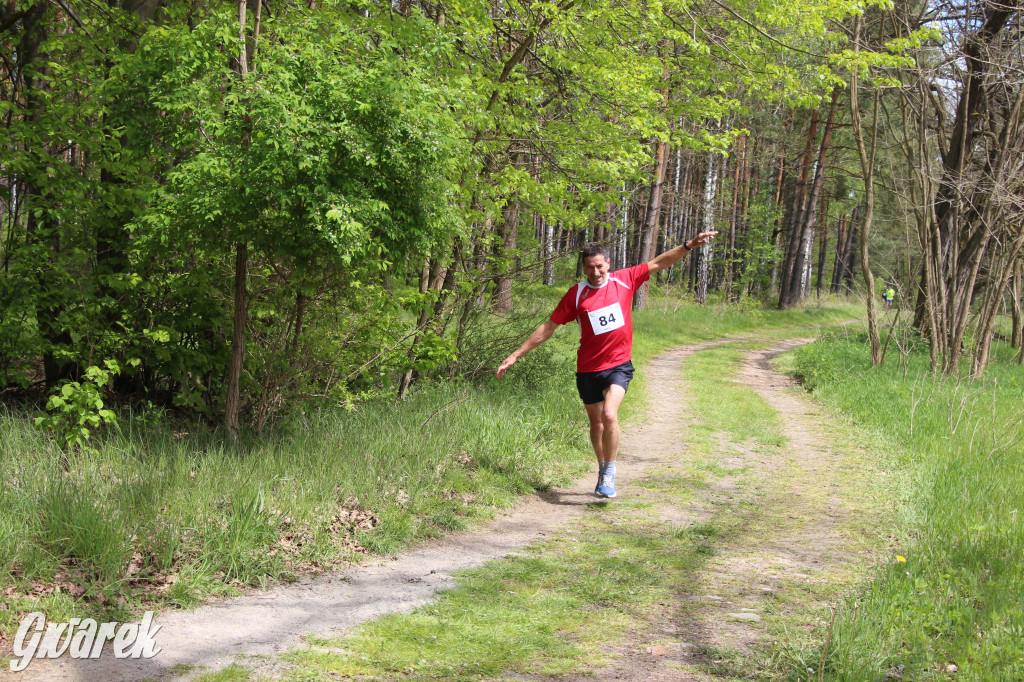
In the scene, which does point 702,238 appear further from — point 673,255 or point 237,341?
point 237,341

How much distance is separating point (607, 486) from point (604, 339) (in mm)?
1288

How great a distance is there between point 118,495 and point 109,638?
115cm

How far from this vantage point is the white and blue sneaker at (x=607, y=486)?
270 inches

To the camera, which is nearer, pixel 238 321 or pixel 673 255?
pixel 238 321

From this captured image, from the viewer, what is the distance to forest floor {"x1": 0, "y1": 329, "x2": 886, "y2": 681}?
11.7ft

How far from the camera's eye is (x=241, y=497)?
485 centimetres

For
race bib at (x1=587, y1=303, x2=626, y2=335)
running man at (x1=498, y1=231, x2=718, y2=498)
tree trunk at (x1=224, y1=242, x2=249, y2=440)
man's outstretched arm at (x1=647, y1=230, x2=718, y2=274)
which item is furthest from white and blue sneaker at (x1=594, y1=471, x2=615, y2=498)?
tree trunk at (x1=224, y1=242, x2=249, y2=440)

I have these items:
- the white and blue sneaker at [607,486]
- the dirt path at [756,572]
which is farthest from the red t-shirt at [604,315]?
the dirt path at [756,572]

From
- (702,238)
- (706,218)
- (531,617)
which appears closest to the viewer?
(531,617)

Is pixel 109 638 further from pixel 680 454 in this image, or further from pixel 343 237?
pixel 680 454

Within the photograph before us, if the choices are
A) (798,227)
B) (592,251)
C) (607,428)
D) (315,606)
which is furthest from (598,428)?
(798,227)

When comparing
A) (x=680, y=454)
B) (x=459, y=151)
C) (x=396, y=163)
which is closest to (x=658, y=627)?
(x=396, y=163)

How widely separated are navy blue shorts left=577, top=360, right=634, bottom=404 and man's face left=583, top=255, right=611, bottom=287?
0.76 meters

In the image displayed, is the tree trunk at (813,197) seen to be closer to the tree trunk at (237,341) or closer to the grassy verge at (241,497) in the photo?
the grassy verge at (241,497)
